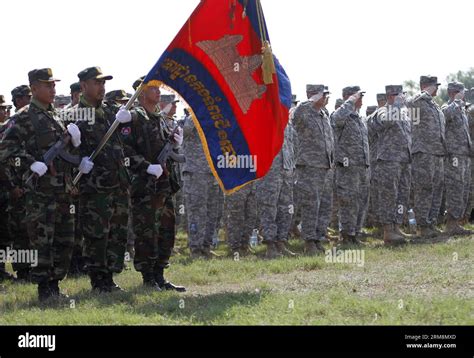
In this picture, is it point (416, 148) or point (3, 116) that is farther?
point (416, 148)

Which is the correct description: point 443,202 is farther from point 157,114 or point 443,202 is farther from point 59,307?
point 59,307

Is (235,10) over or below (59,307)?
over

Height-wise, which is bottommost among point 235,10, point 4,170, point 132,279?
point 132,279

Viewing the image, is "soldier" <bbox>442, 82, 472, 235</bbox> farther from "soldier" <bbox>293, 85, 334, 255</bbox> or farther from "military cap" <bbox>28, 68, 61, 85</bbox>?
"military cap" <bbox>28, 68, 61, 85</bbox>

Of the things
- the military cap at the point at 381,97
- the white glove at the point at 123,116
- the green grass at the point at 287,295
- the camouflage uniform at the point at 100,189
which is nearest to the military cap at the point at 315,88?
the green grass at the point at 287,295

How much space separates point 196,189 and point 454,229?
4.57m

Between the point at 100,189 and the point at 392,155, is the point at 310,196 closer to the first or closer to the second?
the point at 392,155

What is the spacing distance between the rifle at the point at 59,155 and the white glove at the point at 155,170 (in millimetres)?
775

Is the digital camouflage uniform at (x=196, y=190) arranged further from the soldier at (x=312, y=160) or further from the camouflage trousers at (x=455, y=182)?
the camouflage trousers at (x=455, y=182)

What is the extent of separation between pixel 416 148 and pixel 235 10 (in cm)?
657

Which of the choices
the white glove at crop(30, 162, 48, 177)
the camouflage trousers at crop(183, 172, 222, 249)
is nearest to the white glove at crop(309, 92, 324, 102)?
the camouflage trousers at crop(183, 172, 222, 249)

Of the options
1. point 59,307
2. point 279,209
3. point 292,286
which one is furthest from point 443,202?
point 59,307

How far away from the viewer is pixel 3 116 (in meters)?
12.0
